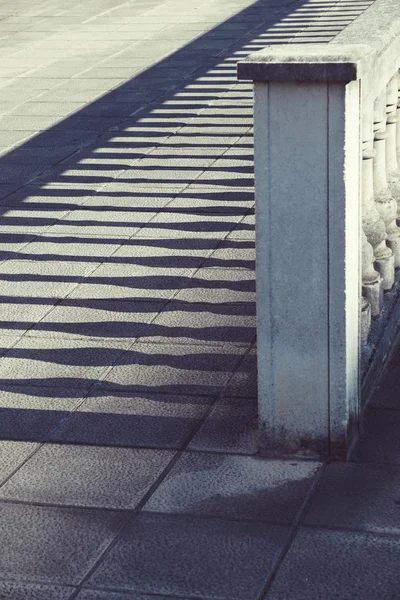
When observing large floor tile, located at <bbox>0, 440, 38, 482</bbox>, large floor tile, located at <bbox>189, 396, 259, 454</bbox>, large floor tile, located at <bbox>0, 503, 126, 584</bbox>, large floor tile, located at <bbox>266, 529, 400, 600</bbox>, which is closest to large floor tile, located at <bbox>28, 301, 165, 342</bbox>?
large floor tile, located at <bbox>189, 396, 259, 454</bbox>

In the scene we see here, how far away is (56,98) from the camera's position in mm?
11406

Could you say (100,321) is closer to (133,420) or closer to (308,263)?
(133,420)

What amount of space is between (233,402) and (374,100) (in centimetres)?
136

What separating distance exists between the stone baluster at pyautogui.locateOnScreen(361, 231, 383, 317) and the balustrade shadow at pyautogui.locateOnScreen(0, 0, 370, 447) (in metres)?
0.67

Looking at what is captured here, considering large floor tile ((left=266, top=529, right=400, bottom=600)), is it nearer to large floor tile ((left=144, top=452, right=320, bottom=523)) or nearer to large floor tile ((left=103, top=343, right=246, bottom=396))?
large floor tile ((left=144, top=452, right=320, bottom=523))

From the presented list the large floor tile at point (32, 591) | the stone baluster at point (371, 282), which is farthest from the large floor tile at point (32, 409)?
the stone baluster at point (371, 282)

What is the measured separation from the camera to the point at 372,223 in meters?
4.91

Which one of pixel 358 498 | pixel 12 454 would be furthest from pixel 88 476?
pixel 358 498

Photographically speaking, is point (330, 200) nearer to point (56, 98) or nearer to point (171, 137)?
point (171, 137)

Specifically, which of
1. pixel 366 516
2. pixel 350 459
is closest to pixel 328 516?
pixel 366 516

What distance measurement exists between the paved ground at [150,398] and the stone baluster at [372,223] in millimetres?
425

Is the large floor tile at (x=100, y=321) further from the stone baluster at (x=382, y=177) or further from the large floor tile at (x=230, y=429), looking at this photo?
the stone baluster at (x=382, y=177)

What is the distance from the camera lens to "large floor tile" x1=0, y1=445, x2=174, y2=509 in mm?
4164

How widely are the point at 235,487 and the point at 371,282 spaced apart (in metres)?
1.25
